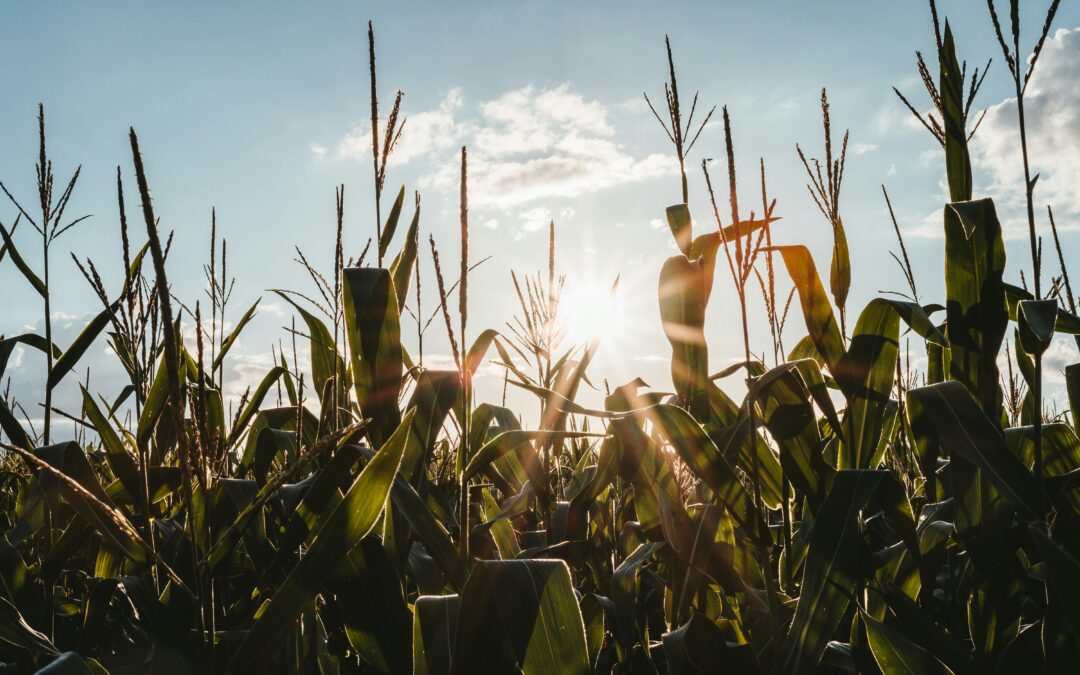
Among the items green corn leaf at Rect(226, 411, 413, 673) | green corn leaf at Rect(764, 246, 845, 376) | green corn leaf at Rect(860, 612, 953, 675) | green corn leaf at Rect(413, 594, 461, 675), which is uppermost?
green corn leaf at Rect(764, 246, 845, 376)

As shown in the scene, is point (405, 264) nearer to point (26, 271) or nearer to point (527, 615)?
point (527, 615)

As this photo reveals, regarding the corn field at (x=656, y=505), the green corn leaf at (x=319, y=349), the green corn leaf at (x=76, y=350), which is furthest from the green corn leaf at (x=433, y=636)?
the green corn leaf at (x=76, y=350)

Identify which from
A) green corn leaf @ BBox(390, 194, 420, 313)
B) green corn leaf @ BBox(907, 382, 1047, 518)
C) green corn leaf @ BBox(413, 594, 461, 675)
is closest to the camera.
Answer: green corn leaf @ BBox(413, 594, 461, 675)

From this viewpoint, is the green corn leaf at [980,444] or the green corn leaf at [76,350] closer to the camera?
the green corn leaf at [980,444]

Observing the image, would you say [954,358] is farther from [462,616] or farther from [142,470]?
[142,470]

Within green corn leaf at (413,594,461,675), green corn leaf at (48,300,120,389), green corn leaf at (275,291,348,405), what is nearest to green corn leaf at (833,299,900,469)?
green corn leaf at (413,594,461,675)

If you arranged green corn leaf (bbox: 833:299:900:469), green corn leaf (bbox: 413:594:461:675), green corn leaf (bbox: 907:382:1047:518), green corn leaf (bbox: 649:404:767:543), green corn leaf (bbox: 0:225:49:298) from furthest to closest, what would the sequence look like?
green corn leaf (bbox: 0:225:49:298) → green corn leaf (bbox: 833:299:900:469) → green corn leaf (bbox: 649:404:767:543) → green corn leaf (bbox: 907:382:1047:518) → green corn leaf (bbox: 413:594:461:675)

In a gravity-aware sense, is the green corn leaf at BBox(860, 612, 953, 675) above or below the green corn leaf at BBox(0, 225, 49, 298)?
below

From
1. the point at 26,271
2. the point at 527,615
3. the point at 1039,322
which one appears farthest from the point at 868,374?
the point at 26,271

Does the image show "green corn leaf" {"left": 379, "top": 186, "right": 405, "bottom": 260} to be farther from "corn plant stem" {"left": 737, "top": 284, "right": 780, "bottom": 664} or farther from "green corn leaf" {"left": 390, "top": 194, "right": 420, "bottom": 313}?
"corn plant stem" {"left": 737, "top": 284, "right": 780, "bottom": 664}

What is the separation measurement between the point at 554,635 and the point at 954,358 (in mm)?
1063

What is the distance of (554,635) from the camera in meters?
1.00

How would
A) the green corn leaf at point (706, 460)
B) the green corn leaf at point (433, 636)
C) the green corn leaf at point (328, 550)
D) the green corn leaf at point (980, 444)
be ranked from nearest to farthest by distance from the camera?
1. the green corn leaf at point (328, 550)
2. the green corn leaf at point (433, 636)
3. the green corn leaf at point (980, 444)
4. the green corn leaf at point (706, 460)

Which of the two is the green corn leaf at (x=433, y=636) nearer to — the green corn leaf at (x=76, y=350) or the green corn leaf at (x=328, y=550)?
the green corn leaf at (x=328, y=550)
